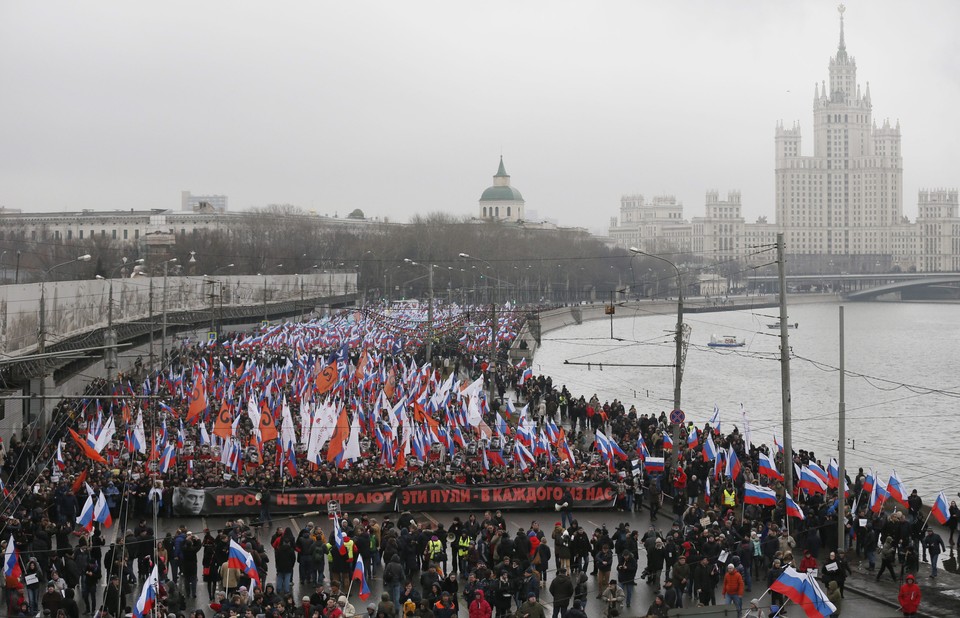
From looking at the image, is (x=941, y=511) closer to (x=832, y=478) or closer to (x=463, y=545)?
(x=832, y=478)

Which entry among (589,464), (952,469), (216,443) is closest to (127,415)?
(216,443)

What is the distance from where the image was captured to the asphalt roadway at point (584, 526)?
1538 centimetres

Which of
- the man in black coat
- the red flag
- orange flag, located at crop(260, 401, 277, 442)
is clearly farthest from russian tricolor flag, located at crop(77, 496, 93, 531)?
the man in black coat

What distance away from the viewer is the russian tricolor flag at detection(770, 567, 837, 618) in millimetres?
12453

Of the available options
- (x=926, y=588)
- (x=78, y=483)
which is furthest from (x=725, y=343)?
(x=926, y=588)

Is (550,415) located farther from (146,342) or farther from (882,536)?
(146,342)

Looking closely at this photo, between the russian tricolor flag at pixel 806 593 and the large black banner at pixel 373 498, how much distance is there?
816 centimetres

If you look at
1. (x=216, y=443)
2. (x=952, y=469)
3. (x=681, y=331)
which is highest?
(x=681, y=331)

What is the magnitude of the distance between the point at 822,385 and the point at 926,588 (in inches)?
1726

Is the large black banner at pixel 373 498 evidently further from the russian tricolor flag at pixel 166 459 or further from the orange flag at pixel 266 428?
the orange flag at pixel 266 428

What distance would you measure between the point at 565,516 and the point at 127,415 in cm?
1202

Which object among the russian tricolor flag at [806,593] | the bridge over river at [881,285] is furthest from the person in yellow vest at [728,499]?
the bridge over river at [881,285]

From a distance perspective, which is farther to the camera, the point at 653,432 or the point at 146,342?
the point at 146,342

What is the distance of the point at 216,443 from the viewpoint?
24844mm
